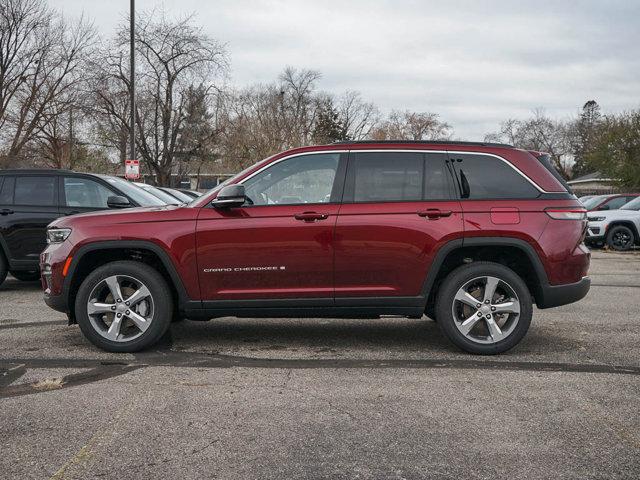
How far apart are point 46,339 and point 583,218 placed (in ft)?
16.6

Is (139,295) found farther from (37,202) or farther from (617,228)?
(617,228)

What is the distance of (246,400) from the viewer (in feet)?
14.4

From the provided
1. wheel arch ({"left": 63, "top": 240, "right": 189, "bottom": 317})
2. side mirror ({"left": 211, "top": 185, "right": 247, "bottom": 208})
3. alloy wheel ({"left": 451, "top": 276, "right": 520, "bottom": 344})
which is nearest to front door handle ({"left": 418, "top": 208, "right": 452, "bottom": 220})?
alloy wheel ({"left": 451, "top": 276, "right": 520, "bottom": 344})

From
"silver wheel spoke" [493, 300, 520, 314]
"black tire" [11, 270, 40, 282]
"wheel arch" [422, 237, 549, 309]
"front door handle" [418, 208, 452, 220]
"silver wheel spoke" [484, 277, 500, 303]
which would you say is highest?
"front door handle" [418, 208, 452, 220]

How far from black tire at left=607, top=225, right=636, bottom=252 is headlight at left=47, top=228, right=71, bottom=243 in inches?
610

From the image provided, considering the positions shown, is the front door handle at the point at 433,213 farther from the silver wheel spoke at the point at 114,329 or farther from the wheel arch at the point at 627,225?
the wheel arch at the point at 627,225

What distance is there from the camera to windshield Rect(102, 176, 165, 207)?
31.9 ft

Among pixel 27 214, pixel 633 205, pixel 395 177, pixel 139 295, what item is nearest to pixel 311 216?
pixel 395 177

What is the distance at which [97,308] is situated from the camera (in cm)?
566

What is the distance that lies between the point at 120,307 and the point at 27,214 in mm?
4725

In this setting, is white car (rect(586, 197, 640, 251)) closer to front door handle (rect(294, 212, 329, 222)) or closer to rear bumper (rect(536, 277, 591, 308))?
rear bumper (rect(536, 277, 591, 308))

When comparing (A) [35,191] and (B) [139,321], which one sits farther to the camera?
(A) [35,191]

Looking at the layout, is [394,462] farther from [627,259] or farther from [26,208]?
[627,259]

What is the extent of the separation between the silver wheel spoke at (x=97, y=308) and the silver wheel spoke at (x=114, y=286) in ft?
0.32
